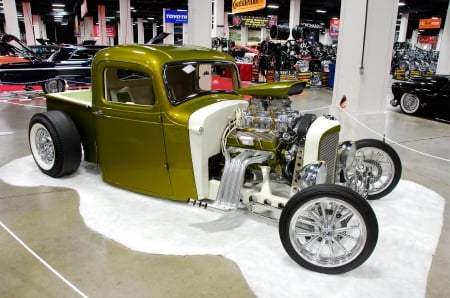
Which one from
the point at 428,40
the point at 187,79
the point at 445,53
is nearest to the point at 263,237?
the point at 187,79

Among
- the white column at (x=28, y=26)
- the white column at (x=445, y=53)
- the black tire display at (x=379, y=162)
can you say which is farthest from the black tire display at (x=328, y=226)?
the white column at (x=28, y=26)

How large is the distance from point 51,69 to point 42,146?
648 cm

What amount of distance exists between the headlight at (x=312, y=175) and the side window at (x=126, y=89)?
1.85m

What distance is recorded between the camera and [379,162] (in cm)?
410

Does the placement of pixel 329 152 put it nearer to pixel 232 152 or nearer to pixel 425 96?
pixel 232 152

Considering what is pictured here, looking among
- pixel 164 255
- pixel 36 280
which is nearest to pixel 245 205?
pixel 164 255

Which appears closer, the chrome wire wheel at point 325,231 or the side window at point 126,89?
the chrome wire wheel at point 325,231

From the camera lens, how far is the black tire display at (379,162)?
397 centimetres

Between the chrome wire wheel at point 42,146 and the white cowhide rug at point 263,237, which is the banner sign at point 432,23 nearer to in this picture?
the white cowhide rug at point 263,237

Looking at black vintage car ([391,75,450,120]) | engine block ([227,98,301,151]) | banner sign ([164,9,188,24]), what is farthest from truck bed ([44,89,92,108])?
banner sign ([164,9,188,24])

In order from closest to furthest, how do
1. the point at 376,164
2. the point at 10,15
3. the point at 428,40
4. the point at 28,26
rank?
the point at 376,164
the point at 10,15
the point at 28,26
the point at 428,40

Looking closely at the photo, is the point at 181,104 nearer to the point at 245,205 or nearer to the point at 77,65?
the point at 245,205

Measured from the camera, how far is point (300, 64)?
49.2 feet

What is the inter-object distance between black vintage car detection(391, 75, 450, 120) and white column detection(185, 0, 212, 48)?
5.34 meters
